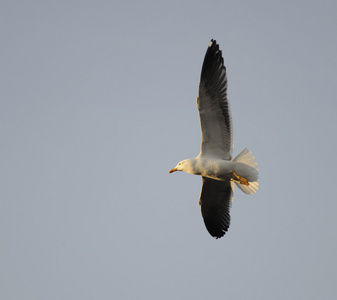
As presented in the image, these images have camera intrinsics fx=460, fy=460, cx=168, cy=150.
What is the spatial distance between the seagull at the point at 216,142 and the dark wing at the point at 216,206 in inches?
3.2

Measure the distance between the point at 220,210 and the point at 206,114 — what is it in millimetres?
2603

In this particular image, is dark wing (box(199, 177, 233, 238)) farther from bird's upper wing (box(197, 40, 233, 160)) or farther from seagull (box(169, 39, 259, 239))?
bird's upper wing (box(197, 40, 233, 160))

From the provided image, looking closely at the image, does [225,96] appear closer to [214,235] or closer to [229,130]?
[229,130]

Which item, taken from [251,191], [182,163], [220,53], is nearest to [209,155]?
[182,163]

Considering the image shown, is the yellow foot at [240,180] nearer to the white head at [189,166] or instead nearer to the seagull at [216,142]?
the seagull at [216,142]

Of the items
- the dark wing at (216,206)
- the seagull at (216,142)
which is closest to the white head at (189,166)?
the seagull at (216,142)

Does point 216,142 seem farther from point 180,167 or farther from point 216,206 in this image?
point 216,206

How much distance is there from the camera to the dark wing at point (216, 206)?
10398 mm

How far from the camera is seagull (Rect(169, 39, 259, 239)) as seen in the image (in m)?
8.88

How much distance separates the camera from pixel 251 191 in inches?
388

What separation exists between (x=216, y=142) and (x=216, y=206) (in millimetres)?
1859

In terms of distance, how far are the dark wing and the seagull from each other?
81 millimetres

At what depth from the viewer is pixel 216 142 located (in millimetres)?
9406

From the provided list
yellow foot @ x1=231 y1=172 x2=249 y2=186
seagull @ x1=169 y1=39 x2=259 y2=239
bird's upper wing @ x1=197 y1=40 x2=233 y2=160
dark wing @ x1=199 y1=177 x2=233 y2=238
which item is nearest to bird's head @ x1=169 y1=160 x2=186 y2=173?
seagull @ x1=169 y1=39 x2=259 y2=239
